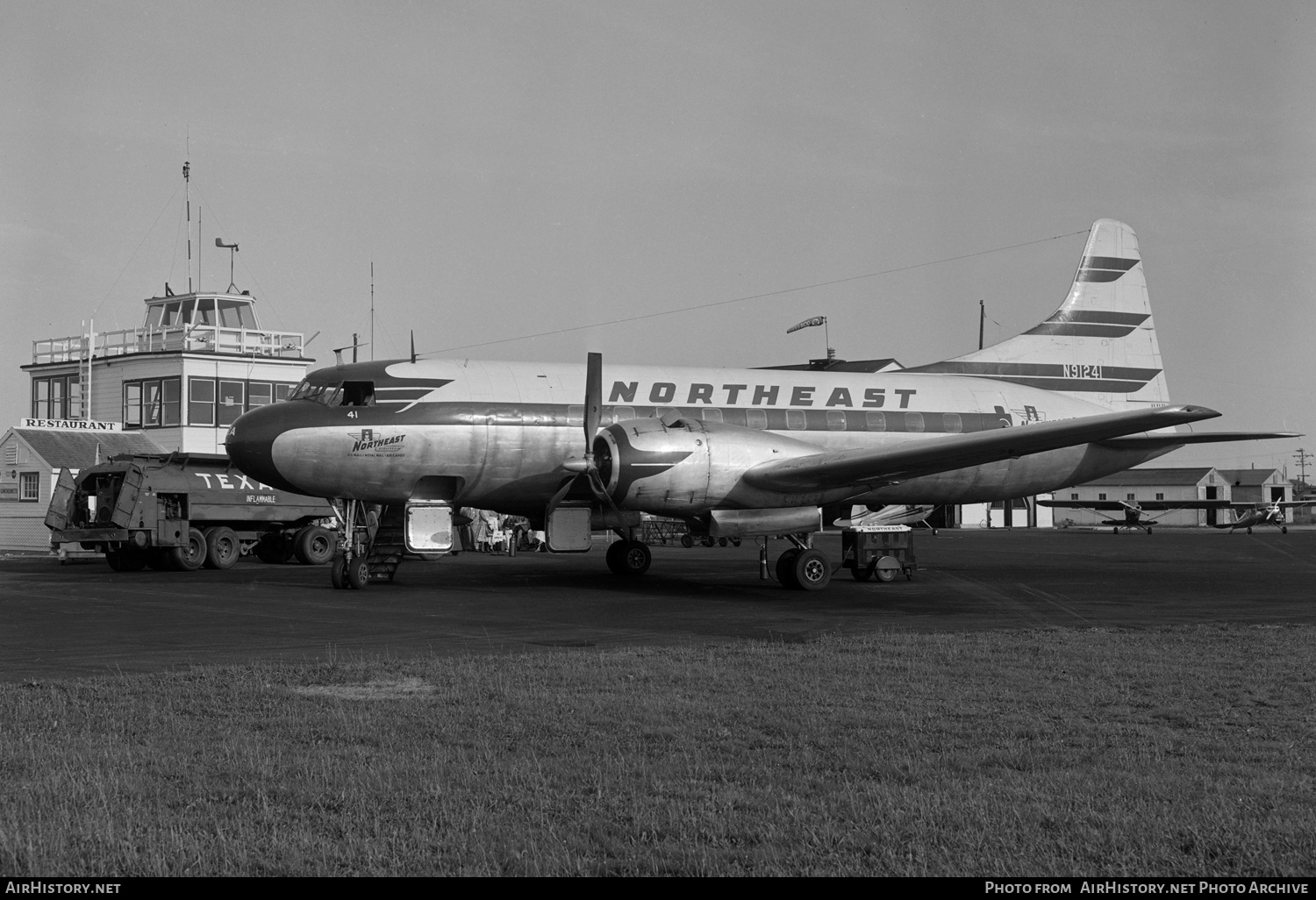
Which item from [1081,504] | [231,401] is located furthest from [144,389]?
[1081,504]

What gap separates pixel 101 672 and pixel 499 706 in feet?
14.0

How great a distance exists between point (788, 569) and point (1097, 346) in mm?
11255

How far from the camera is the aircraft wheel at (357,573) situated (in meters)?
22.2

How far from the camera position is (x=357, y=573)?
22203 mm

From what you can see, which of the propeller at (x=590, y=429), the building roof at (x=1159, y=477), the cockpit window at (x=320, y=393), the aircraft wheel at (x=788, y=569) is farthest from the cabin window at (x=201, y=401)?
the building roof at (x=1159, y=477)

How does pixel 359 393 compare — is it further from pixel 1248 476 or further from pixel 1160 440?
pixel 1248 476

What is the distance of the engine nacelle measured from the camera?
66.5 feet

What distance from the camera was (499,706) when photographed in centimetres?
929

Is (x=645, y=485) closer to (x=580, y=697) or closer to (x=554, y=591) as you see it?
(x=554, y=591)

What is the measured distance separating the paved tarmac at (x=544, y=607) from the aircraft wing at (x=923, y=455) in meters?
2.00

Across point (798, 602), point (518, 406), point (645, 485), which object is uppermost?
point (518, 406)
